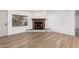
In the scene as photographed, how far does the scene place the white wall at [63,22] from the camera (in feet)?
21.8

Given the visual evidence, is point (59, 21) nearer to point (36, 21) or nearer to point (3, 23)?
point (36, 21)

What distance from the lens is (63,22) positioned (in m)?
6.95

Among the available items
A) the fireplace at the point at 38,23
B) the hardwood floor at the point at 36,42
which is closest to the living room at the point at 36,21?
the fireplace at the point at 38,23

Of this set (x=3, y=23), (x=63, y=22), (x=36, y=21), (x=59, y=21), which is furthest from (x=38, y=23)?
(x=3, y=23)

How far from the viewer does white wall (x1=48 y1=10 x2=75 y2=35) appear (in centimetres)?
666

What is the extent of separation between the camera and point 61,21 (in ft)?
22.9

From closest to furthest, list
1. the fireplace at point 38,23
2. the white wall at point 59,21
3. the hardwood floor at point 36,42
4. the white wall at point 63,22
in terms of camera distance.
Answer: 1. the hardwood floor at point 36,42
2. the white wall at point 59,21
3. the white wall at point 63,22
4. the fireplace at point 38,23

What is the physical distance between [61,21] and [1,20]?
2.99 meters

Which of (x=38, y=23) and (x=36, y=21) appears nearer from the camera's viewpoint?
(x=36, y=21)

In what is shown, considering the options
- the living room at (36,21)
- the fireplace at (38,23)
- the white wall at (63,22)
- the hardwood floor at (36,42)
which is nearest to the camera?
the hardwood floor at (36,42)

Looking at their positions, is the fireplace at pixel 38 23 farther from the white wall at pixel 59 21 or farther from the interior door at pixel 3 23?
the interior door at pixel 3 23

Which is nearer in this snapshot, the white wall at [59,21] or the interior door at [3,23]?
the interior door at [3,23]

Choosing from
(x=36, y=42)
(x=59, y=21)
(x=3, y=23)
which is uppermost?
(x=59, y=21)
